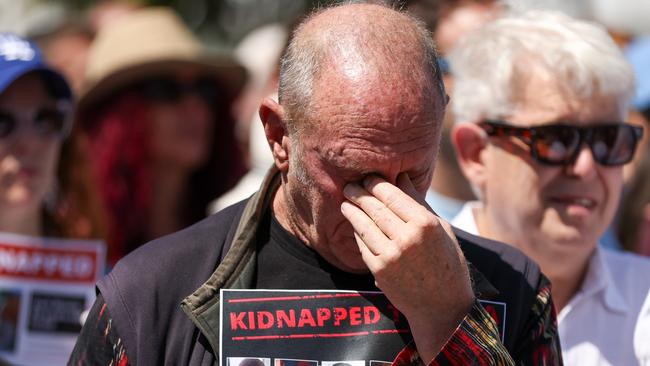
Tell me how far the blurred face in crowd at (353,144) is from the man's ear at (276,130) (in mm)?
50

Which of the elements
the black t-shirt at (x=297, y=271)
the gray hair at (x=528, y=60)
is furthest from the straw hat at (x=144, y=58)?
the black t-shirt at (x=297, y=271)

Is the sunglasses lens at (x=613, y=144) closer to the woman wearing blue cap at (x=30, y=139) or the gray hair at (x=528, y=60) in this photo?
the gray hair at (x=528, y=60)

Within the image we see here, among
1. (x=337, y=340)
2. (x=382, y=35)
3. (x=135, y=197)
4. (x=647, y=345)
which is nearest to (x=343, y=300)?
(x=337, y=340)

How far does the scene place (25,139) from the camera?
512cm

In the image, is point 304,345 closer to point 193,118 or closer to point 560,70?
point 560,70

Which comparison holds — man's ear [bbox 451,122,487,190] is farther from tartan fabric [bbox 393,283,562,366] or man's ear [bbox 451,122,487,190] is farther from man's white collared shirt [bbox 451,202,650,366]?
tartan fabric [bbox 393,283,562,366]

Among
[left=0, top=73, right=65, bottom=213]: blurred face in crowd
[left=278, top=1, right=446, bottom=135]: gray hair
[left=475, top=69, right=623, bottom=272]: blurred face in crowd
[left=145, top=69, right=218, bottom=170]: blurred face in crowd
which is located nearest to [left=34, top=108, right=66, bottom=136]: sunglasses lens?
[left=0, top=73, right=65, bottom=213]: blurred face in crowd

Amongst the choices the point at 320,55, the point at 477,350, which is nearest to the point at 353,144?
the point at 320,55

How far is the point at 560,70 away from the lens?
4125 mm

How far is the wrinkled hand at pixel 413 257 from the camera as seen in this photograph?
2906mm

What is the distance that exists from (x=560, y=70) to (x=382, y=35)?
4.28 ft

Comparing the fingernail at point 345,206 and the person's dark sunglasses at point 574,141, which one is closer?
the fingernail at point 345,206

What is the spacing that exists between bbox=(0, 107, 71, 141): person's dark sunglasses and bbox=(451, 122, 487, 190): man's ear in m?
1.77

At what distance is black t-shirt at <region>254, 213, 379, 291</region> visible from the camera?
10.4 feet
